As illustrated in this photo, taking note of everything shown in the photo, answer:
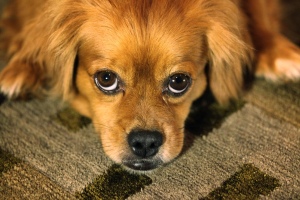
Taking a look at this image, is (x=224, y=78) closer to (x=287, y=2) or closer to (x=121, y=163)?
A: (x=121, y=163)

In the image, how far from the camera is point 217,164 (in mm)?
1375

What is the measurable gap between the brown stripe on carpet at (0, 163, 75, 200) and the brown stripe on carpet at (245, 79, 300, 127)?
662 mm

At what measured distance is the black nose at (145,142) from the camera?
4.22ft

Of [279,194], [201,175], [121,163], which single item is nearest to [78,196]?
[121,163]

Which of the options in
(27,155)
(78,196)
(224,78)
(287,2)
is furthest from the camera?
(287,2)

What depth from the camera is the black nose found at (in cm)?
129

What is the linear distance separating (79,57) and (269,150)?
59 cm

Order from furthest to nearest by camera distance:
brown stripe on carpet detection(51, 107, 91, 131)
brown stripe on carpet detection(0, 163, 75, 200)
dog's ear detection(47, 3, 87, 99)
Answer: brown stripe on carpet detection(51, 107, 91, 131), dog's ear detection(47, 3, 87, 99), brown stripe on carpet detection(0, 163, 75, 200)

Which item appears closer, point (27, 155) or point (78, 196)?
point (78, 196)

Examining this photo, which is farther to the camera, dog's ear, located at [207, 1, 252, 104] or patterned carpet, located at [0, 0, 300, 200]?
dog's ear, located at [207, 1, 252, 104]

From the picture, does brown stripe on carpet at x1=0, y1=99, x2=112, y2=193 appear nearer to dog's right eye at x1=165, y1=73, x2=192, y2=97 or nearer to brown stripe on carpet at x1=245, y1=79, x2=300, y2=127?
dog's right eye at x1=165, y1=73, x2=192, y2=97

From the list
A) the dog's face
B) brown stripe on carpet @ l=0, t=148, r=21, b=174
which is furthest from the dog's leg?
brown stripe on carpet @ l=0, t=148, r=21, b=174

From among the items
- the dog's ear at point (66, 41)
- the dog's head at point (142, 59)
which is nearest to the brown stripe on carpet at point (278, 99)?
the dog's head at point (142, 59)

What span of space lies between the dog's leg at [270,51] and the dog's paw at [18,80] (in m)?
0.70
